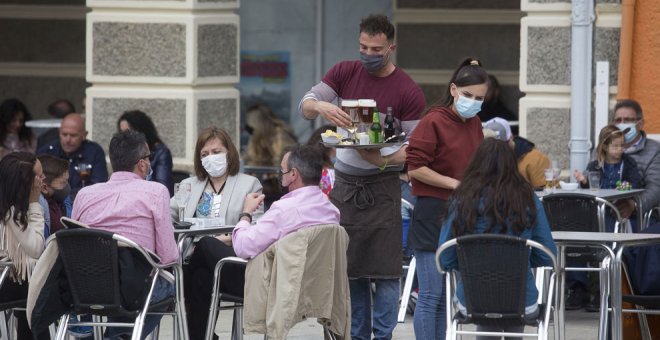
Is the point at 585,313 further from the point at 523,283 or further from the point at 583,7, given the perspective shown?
the point at 523,283

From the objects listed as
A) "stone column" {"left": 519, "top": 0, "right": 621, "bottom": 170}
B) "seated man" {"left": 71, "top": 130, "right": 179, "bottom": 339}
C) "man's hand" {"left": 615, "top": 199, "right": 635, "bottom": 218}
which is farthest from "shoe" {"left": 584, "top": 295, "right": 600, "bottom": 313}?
"seated man" {"left": 71, "top": 130, "right": 179, "bottom": 339}

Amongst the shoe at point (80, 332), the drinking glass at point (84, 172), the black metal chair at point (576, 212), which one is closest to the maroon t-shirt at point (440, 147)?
the black metal chair at point (576, 212)

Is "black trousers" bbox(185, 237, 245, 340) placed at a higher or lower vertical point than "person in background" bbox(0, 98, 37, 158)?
lower

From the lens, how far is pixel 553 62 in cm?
1082

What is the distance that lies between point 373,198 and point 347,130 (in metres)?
0.48

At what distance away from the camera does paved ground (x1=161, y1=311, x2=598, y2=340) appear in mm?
9373

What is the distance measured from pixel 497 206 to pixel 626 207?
3.57 meters

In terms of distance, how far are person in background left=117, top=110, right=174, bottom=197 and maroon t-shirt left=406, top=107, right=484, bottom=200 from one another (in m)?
2.75

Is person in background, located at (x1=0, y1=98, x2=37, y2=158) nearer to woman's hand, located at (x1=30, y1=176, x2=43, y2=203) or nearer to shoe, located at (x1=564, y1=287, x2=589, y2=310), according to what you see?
shoe, located at (x1=564, y1=287, x2=589, y2=310)

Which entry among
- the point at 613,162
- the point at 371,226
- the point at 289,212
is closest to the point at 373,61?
the point at 371,226

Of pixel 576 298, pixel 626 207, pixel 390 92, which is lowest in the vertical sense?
A: pixel 576 298

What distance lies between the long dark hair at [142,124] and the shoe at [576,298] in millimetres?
3060

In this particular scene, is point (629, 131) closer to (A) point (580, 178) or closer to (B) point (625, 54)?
(A) point (580, 178)

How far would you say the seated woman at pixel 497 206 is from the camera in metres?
6.75
